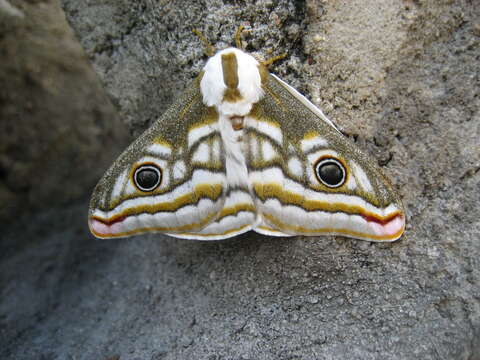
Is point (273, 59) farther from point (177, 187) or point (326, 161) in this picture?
point (177, 187)

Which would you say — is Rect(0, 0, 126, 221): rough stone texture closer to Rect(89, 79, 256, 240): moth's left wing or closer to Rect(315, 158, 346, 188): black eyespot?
Rect(89, 79, 256, 240): moth's left wing

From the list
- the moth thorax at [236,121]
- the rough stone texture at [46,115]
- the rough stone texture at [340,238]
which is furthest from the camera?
the rough stone texture at [46,115]

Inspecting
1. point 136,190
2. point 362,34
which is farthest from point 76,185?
point 362,34

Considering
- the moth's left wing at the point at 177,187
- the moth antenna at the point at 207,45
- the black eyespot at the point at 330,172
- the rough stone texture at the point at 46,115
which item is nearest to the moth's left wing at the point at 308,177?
the black eyespot at the point at 330,172

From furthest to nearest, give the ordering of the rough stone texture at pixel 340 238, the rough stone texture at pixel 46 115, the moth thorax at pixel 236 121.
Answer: the rough stone texture at pixel 46 115, the moth thorax at pixel 236 121, the rough stone texture at pixel 340 238

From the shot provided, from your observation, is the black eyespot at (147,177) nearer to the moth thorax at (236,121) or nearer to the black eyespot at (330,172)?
the moth thorax at (236,121)

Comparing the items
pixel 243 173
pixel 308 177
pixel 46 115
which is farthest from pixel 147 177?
pixel 46 115

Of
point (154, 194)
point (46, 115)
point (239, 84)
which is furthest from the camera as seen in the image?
point (46, 115)

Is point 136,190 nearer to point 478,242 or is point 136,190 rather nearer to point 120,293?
point 120,293
